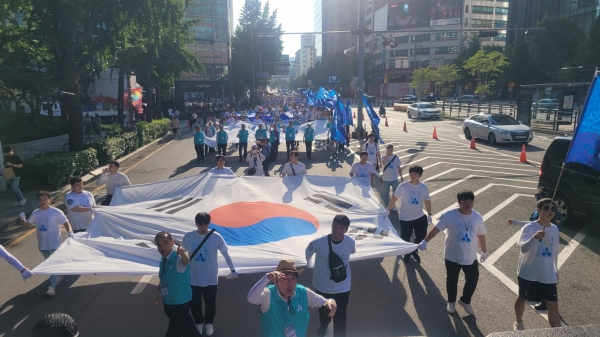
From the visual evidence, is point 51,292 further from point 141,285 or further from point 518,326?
point 518,326

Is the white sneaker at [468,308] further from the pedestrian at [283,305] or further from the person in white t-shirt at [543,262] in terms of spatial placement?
the pedestrian at [283,305]

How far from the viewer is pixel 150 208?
796 centimetres

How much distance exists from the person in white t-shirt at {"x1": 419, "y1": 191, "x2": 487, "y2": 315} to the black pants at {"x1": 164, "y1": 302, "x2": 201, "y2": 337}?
320cm

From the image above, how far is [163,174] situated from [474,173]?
1192cm

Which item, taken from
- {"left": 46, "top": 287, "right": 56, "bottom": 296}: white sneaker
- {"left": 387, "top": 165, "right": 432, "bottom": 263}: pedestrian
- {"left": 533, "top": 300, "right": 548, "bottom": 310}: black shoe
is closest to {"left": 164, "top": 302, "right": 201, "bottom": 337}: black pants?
{"left": 46, "top": 287, "right": 56, "bottom": 296}: white sneaker

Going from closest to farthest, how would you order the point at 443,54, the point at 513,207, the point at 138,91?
the point at 513,207, the point at 138,91, the point at 443,54

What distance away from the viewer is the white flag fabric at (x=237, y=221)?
591 centimetres

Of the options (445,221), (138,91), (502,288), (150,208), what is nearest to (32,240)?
(150,208)

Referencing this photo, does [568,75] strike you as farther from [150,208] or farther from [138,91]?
[150,208]

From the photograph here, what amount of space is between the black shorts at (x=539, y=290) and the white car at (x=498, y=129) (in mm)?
18697

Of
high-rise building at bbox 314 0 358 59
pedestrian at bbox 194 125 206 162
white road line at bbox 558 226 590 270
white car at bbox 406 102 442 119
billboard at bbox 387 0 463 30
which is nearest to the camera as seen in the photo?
white road line at bbox 558 226 590 270

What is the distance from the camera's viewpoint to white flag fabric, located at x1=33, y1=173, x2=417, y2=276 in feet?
19.4

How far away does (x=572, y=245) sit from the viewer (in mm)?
8453

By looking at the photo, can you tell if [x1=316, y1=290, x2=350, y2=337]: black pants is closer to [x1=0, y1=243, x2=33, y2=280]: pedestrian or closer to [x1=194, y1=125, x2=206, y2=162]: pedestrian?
[x1=0, y1=243, x2=33, y2=280]: pedestrian
